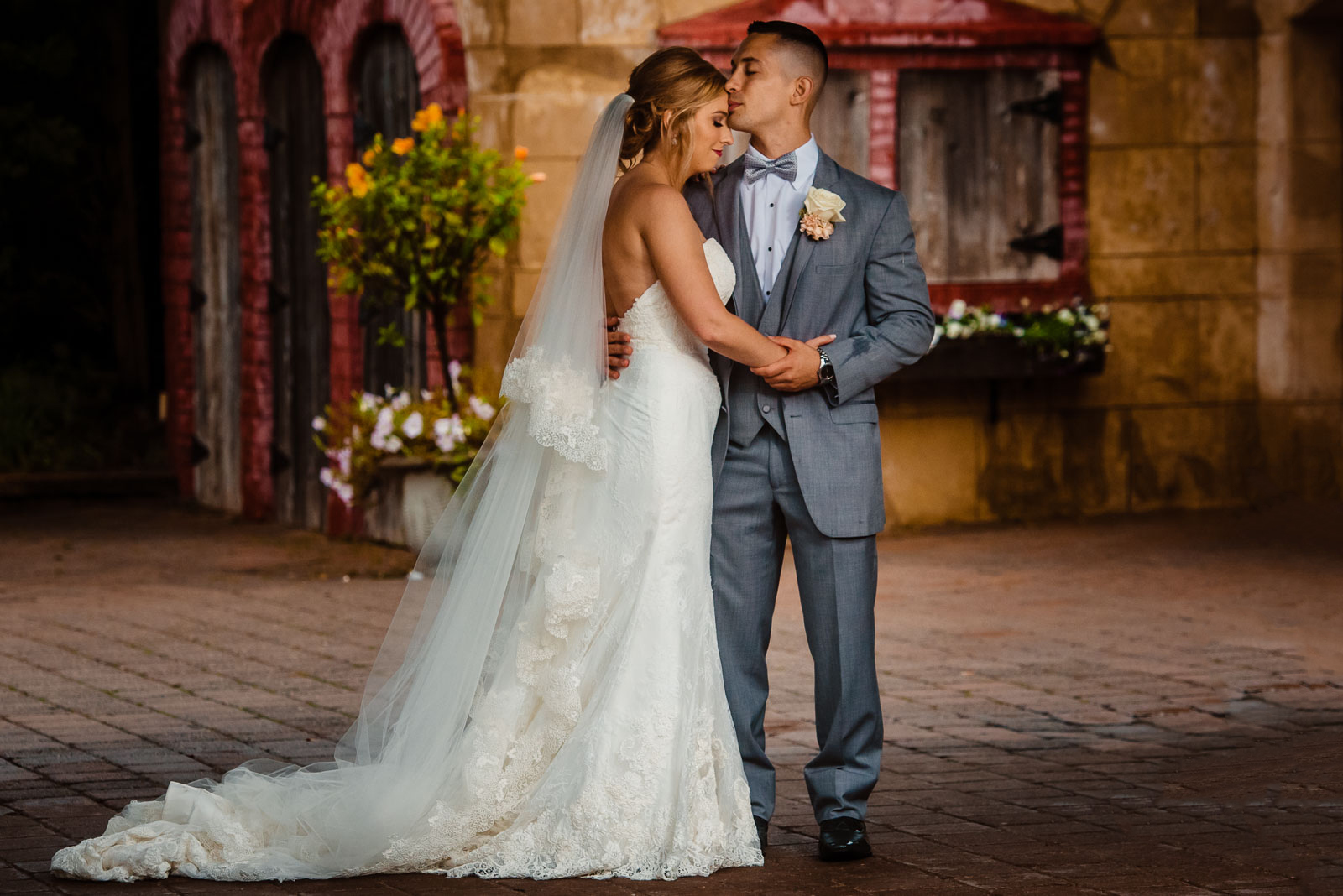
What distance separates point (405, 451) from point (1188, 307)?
4.66 metres

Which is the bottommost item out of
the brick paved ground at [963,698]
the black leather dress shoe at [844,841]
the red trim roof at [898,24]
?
the brick paved ground at [963,698]

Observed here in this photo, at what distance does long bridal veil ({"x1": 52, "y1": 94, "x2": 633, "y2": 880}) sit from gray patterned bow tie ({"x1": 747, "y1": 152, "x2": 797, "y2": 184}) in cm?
36

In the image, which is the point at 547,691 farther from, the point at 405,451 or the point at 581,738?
the point at 405,451

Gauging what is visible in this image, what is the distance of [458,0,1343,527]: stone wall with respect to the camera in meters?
10.9

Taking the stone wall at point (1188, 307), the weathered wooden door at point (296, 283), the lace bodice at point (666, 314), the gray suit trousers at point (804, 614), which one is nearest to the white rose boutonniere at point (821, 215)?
the lace bodice at point (666, 314)

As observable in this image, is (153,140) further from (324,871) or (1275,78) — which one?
(324,871)

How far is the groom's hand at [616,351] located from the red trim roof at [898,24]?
569cm

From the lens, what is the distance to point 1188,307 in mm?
11055

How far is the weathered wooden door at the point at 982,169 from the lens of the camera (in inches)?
420

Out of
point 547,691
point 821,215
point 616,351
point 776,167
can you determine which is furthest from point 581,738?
point 776,167

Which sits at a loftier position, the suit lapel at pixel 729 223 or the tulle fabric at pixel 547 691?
the suit lapel at pixel 729 223

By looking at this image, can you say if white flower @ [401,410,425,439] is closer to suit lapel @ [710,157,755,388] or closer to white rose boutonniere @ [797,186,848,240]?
suit lapel @ [710,157,755,388]

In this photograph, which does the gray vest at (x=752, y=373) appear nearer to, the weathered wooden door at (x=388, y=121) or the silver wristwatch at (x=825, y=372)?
the silver wristwatch at (x=825, y=372)

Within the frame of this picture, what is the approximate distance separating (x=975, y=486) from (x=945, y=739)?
201 inches
